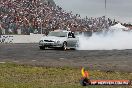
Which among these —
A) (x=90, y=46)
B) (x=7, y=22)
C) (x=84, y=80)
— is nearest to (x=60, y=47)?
(x=90, y=46)

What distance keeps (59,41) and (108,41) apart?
32.7ft

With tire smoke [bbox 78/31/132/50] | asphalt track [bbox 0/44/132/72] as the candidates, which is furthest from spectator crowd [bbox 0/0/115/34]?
asphalt track [bbox 0/44/132/72]

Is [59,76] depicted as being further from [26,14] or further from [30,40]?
[26,14]

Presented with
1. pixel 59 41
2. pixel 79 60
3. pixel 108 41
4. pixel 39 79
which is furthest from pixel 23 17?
pixel 39 79

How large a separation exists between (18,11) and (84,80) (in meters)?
77.7

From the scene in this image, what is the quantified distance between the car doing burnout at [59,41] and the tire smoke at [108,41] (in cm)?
186

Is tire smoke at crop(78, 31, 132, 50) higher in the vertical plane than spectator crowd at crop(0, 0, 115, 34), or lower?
lower

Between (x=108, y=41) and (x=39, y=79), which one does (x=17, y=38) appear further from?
(x=39, y=79)

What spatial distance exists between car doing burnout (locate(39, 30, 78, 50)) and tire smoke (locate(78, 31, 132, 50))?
1.86 metres

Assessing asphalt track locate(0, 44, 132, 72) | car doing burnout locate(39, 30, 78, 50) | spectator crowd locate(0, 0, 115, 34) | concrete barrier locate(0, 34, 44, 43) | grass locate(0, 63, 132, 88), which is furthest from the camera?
spectator crowd locate(0, 0, 115, 34)

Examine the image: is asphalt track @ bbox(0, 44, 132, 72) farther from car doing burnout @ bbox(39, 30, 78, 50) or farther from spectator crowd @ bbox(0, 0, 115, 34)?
spectator crowd @ bbox(0, 0, 115, 34)

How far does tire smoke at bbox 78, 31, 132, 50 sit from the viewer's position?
33469 mm

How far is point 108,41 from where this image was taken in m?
37.4

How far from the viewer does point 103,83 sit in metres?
A: 4.84
